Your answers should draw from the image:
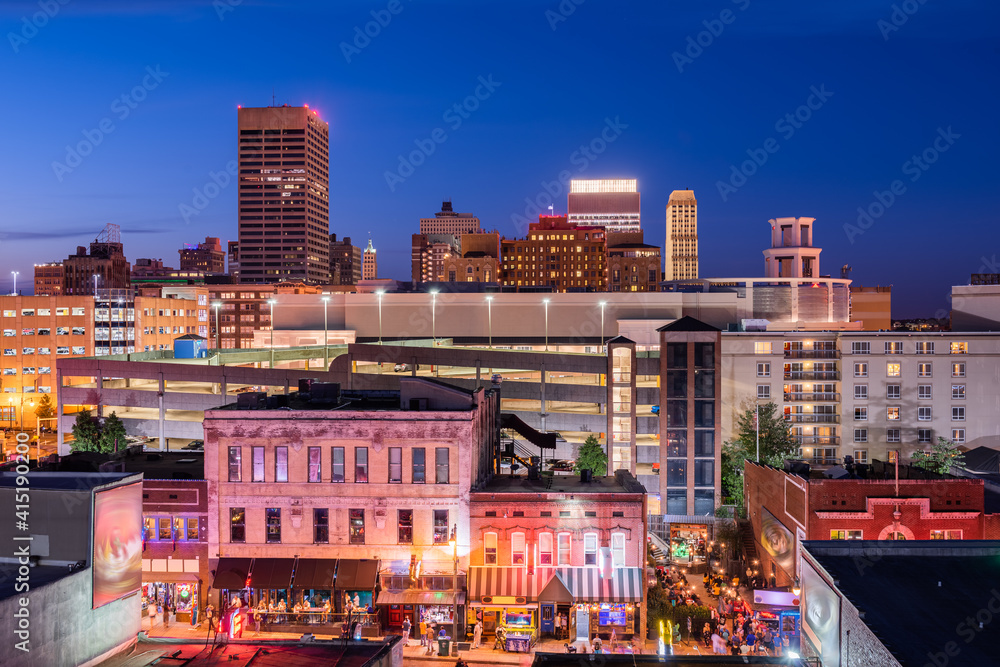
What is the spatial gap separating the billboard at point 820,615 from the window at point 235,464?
2695 centimetres

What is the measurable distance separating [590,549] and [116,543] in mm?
22041

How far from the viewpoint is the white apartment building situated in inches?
2982

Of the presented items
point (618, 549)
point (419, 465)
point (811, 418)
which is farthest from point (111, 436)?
point (811, 418)

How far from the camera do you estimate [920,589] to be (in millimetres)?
21953

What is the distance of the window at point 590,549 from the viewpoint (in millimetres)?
37656

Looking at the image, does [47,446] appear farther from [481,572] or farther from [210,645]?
[210,645]

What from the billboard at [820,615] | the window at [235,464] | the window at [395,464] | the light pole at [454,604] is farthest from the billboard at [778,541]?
the window at [235,464]

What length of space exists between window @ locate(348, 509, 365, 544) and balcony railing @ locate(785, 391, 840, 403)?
52.2 meters

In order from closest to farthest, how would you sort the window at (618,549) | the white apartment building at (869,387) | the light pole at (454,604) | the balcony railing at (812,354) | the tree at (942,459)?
the light pole at (454,604), the window at (618,549), the tree at (942,459), the white apartment building at (869,387), the balcony railing at (812,354)

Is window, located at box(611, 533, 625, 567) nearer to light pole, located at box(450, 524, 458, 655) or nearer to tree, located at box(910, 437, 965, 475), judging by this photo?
light pole, located at box(450, 524, 458, 655)

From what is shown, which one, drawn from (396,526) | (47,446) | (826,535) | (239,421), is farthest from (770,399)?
(47,446)

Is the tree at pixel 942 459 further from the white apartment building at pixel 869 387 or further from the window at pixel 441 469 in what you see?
the window at pixel 441 469

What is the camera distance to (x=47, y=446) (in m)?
92.5

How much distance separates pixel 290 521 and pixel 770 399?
53.0m
